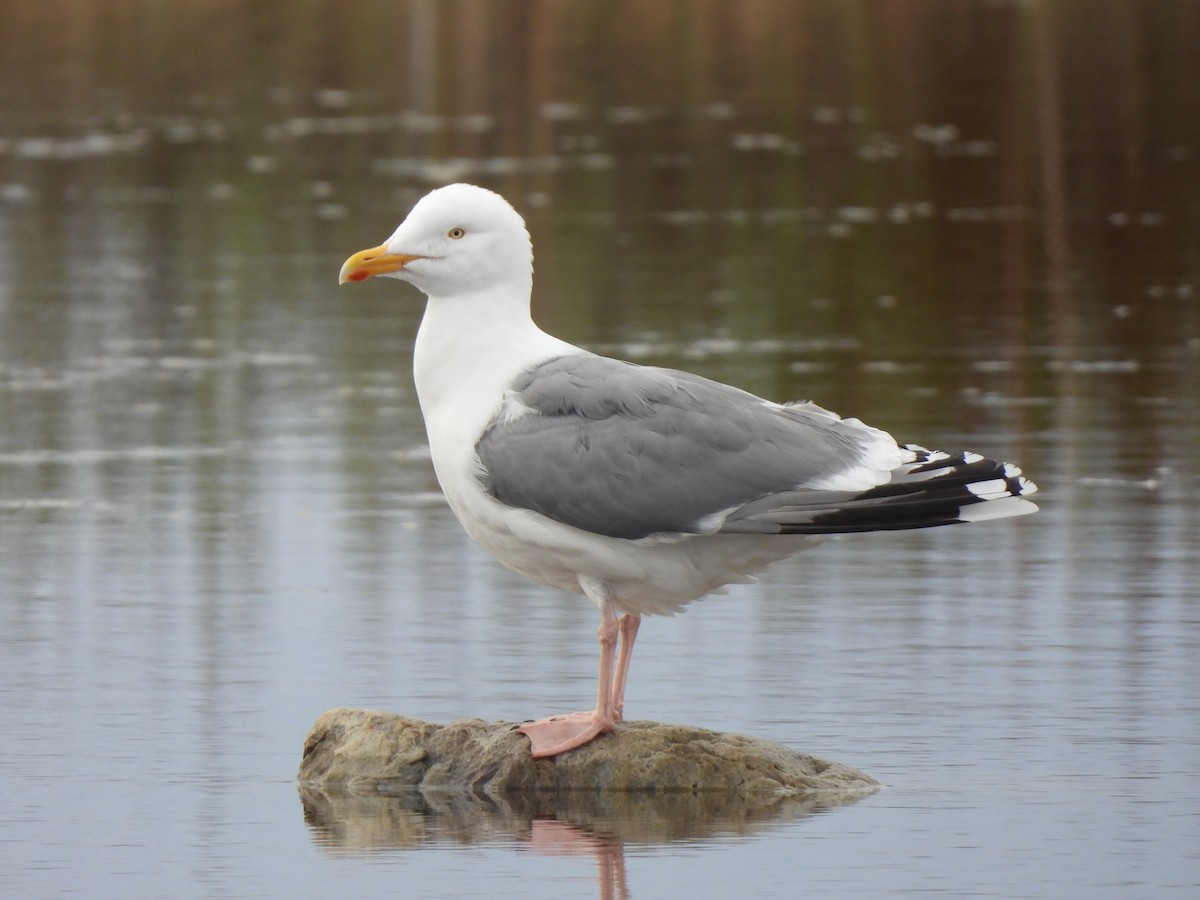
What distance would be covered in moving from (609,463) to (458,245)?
2.75 feet

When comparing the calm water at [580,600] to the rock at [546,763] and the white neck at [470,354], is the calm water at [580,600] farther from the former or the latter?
the white neck at [470,354]

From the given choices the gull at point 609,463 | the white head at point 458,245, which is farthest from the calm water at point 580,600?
the white head at point 458,245

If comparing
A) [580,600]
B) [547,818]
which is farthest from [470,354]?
[580,600]

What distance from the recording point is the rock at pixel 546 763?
656 cm

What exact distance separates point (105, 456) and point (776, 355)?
151 inches

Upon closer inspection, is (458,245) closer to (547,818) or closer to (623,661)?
(623,661)

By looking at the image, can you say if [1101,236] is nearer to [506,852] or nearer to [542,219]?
[542,219]

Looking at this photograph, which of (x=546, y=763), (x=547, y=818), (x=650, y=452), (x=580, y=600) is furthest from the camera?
(x=580, y=600)

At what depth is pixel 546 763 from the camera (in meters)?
6.70

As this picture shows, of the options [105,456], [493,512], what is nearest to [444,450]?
[493,512]

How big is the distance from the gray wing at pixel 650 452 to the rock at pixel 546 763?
619 millimetres

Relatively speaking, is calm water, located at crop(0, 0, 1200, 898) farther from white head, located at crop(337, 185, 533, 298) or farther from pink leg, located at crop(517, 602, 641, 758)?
white head, located at crop(337, 185, 533, 298)

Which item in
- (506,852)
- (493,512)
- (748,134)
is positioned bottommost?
(506,852)

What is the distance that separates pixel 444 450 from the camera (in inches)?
266
